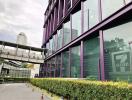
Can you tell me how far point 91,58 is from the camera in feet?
36.4

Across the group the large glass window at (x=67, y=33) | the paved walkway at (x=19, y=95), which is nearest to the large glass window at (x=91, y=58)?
the paved walkway at (x=19, y=95)

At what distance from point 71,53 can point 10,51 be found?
831 inches

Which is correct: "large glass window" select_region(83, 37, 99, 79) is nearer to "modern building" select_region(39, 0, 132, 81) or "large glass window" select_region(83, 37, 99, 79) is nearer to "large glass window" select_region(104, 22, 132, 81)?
"modern building" select_region(39, 0, 132, 81)

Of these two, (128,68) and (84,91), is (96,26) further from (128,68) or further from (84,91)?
(84,91)

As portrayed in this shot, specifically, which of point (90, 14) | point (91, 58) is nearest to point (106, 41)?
point (91, 58)

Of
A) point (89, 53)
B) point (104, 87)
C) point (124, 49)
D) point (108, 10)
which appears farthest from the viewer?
point (89, 53)

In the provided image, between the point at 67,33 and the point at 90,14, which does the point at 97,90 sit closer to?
the point at 90,14

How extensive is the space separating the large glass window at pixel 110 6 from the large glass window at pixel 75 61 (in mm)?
5170

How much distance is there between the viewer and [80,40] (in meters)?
13.2

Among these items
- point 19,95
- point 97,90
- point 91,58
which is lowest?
point 19,95

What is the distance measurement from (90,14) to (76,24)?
3.39 m

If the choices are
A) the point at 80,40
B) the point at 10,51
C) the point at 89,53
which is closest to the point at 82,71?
the point at 89,53

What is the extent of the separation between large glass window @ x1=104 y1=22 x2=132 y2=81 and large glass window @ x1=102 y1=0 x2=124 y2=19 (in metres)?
1.12

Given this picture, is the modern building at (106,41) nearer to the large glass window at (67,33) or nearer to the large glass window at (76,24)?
the large glass window at (76,24)
